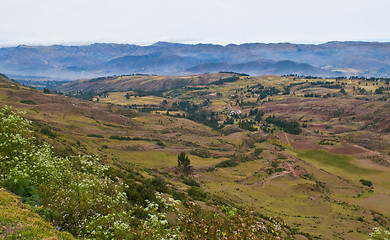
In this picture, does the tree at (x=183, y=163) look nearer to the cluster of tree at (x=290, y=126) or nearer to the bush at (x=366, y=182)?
the bush at (x=366, y=182)

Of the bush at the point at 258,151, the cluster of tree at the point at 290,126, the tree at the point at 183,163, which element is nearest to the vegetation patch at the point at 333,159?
the bush at the point at 258,151

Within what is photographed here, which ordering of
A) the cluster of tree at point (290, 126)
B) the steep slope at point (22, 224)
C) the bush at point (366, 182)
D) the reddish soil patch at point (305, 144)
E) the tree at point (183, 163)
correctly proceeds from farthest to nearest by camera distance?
the cluster of tree at point (290, 126)
the reddish soil patch at point (305, 144)
the bush at point (366, 182)
the tree at point (183, 163)
the steep slope at point (22, 224)

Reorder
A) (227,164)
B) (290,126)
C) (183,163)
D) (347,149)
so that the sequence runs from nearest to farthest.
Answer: (183,163)
(227,164)
(347,149)
(290,126)

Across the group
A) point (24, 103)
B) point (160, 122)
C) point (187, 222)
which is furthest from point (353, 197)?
point (24, 103)

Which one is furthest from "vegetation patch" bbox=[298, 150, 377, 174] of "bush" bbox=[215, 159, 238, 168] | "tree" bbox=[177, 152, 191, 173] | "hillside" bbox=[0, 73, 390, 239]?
"tree" bbox=[177, 152, 191, 173]

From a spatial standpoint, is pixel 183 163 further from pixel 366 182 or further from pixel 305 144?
pixel 305 144

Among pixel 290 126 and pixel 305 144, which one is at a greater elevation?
pixel 290 126

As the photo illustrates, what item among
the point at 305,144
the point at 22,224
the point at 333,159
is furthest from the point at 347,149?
the point at 22,224

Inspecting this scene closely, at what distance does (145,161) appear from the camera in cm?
7412

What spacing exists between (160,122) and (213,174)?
7727cm

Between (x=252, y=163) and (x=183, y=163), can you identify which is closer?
(x=183, y=163)

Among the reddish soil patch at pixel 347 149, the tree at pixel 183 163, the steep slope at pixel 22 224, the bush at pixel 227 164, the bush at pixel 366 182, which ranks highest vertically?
the steep slope at pixel 22 224

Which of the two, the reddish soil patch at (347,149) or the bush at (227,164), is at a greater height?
the bush at (227,164)

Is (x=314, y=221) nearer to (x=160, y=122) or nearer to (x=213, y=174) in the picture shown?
(x=213, y=174)
